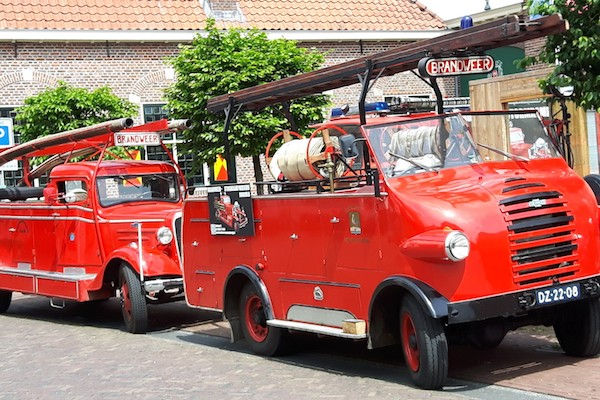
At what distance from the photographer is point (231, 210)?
1052 cm

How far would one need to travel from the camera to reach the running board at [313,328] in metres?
8.62

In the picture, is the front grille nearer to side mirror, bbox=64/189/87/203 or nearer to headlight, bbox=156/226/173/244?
headlight, bbox=156/226/173/244

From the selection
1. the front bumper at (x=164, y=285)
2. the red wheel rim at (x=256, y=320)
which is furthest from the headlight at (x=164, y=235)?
the red wheel rim at (x=256, y=320)

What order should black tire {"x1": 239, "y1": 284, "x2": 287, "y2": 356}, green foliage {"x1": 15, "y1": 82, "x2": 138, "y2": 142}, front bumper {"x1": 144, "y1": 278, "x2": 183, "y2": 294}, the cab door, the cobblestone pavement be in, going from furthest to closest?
1. green foliage {"x1": 15, "y1": 82, "x2": 138, "y2": 142}
2. the cab door
3. front bumper {"x1": 144, "y1": 278, "x2": 183, "y2": 294}
4. black tire {"x1": 239, "y1": 284, "x2": 287, "y2": 356}
5. the cobblestone pavement

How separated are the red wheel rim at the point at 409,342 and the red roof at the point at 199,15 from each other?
19.7 meters

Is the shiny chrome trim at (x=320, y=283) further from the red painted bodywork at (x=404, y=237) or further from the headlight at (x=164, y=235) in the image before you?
the headlight at (x=164, y=235)

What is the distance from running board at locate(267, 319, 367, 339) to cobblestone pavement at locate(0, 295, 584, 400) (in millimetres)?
381

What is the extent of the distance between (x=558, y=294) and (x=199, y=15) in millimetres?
21439

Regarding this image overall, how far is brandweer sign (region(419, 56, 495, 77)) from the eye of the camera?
8.41 meters

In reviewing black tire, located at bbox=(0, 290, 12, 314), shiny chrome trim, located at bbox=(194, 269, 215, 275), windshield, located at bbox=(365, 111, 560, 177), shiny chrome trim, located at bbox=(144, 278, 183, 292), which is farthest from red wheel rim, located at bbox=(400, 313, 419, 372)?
black tire, located at bbox=(0, 290, 12, 314)

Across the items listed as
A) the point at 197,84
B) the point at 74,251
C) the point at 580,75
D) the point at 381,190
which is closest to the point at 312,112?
the point at 197,84

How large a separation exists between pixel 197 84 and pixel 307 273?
1055 centimetres

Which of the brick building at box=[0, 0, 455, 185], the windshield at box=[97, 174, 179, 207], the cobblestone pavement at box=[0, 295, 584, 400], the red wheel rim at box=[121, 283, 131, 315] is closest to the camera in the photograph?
the cobblestone pavement at box=[0, 295, 584, 400]

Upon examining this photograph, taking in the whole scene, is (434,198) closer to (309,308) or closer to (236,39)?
(309,308)
